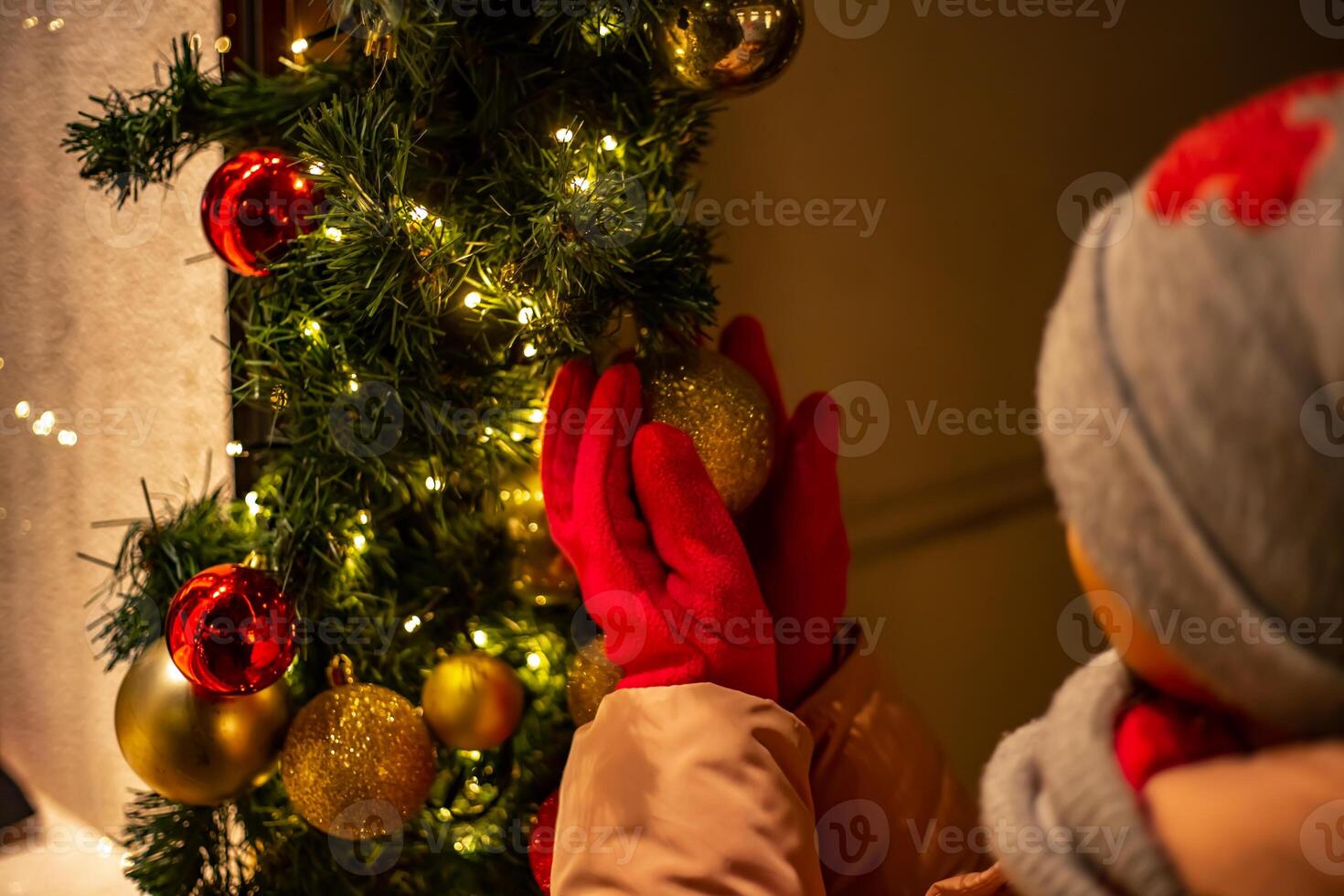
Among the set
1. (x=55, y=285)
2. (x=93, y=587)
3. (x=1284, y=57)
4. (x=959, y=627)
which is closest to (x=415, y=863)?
(x=93, y=587)

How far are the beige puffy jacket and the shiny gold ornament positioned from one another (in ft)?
1.13

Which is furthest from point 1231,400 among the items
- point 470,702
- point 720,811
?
point 470,702

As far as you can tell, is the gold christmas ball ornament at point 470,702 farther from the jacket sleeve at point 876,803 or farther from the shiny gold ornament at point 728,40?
the shiny gold ornament at point 728,40


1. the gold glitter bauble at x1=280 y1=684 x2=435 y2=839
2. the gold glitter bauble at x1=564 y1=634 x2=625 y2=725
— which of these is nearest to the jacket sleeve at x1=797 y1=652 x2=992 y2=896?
the gold glitter bauble at x1=564 y1=634 x2=625 y2=725

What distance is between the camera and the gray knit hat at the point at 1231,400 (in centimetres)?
24

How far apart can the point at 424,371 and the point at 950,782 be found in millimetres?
406

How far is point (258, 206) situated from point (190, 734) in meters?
0.28

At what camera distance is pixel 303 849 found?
595 mm

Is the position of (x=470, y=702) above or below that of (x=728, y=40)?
below

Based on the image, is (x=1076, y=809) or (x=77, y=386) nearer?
(x=1076, y=809)

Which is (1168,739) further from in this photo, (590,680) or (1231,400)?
(590,680)

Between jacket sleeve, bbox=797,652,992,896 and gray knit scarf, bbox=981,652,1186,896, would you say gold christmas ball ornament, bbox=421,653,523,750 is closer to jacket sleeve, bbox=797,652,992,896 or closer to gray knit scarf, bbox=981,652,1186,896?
jacket sleeve, bbox=797,652,992,896

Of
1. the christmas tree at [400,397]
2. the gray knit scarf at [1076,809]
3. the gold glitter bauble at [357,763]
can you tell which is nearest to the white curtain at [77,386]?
the christmas tree at [400,397]

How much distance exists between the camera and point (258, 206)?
0.52 meters
